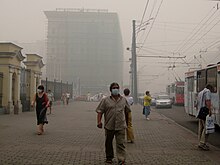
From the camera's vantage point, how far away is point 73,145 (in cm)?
991

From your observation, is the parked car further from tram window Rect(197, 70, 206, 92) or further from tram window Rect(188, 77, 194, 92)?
tram window Rect(197, 70, 206, 92)

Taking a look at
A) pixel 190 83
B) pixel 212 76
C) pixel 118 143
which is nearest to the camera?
pixel 118 143

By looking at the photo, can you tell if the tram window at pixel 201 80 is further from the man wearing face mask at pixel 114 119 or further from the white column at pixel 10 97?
the white column at pixel 10 97

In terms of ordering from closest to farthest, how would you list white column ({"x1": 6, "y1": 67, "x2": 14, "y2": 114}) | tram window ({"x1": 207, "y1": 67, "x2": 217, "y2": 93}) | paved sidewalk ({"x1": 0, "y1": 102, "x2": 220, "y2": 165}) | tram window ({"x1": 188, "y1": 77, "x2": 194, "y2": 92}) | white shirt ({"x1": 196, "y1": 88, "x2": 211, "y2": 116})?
1. paved sidewalk ({"x1": 0, "y1": 102, "x2": 220, "y2": 165})
2. white shirt ({"x1": 196, "y1": 88, "x2": 211, "y2": 116})
3. tram window ({"x1": 207, "y1": 67, "x2": 217, "y2": 93})
4. tram window ({"x1": 188, "y1": 77, "x2": 194, "y2": 92})
5. white column ({"x1": 6, "y1": 67, "x2": 14, "y2": 114})

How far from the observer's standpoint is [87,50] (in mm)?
78688

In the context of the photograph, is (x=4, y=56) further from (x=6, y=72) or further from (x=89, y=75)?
(x=89, y=75)

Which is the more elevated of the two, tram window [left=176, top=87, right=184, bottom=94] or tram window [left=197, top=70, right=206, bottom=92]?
tram window [left=197, top=70, right=206, bottom=92]

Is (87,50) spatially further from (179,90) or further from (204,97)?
(204,97)

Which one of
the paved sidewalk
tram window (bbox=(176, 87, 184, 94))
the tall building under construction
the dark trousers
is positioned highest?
the tall building under construction

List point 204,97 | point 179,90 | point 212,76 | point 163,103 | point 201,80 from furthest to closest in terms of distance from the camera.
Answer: point 179,90, point 163,103, point 201,80, point 212,76, point 204,97

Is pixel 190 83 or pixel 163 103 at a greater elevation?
pixel 190 83

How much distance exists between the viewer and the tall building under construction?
75000mm

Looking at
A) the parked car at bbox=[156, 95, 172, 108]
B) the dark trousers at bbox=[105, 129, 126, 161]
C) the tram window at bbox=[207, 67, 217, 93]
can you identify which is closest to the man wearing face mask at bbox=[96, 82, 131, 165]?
the dark trousers at bbox=[105, 129, 126, 161]

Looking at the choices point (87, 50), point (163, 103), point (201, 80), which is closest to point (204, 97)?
point (201, 80)
